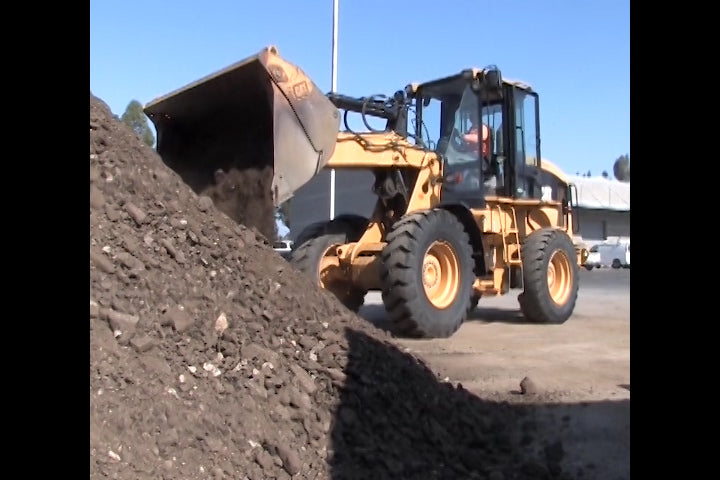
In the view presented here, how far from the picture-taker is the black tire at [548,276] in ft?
31.0

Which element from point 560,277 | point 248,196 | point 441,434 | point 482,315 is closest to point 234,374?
point 441,434

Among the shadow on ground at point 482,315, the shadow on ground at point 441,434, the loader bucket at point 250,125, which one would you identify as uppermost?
the loader bucket at point 250,125

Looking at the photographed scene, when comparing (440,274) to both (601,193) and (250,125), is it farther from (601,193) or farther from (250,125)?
(601,193)

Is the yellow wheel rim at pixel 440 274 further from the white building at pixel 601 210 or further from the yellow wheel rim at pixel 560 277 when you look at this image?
the white building at pixel 601 210

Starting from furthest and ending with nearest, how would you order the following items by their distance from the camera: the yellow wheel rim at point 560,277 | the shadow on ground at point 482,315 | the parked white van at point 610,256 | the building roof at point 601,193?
the building roof at point 601,193
the parked white van at point 610,256
the yellow wheel rim at point 560,277
the shadow on ground at point 482,315

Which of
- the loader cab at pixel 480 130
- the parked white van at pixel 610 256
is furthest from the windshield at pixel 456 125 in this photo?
the parked white van at pixel 610 256

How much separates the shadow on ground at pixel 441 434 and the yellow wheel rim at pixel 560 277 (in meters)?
5.44

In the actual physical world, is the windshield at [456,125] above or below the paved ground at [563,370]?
above

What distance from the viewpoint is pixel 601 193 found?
40.3 meters

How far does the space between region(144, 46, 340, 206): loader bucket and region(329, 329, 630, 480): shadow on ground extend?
2.19 metres

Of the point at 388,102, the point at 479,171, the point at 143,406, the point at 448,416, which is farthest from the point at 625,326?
the point at 143,406

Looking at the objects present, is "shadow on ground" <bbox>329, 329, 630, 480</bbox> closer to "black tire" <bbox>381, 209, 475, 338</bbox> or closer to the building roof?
"black tire" <bbox>381, 209, 475, 338</bbox>

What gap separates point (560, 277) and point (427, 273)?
3132 mm
